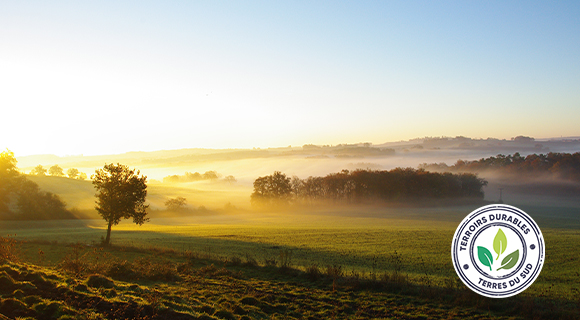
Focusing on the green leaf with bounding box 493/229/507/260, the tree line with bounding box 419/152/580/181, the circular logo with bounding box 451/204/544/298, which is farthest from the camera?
the tree line with bounding box 419/152/580/181

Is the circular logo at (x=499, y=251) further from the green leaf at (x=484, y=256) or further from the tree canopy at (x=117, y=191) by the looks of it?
the tree canopy at (x=117, y=191)

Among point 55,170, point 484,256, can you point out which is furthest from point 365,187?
point 55,170

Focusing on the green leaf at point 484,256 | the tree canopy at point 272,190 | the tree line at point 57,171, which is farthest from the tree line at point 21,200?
the green leaf at point 484,256

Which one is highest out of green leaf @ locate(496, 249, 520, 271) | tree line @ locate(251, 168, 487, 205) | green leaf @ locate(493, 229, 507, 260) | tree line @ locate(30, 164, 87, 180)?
tree line @ locate(30, 164, 87, 180)

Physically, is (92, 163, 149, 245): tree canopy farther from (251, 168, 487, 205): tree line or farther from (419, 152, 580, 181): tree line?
(419, 152, 580, 181): tree line

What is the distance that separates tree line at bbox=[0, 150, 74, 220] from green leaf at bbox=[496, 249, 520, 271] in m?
68.4

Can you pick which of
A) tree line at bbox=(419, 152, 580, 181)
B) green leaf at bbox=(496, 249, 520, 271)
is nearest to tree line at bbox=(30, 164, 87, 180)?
tree line at bbox=(419, 152, 580, 181)

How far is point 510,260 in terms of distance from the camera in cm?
1348

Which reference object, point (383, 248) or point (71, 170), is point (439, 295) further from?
point (71, 170)

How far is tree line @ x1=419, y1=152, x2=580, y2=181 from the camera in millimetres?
107750

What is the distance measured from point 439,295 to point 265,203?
7901 centimetres

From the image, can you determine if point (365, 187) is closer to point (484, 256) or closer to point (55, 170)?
point (484, 256)

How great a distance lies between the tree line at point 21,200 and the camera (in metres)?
57.6

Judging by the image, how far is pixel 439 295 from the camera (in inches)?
516
